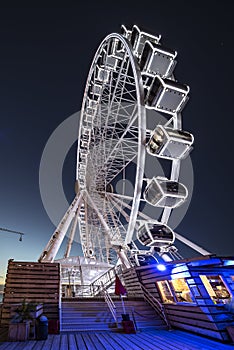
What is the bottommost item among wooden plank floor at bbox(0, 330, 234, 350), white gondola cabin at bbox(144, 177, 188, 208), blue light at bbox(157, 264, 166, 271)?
wooden plank floor at bbox(0, 330, 234, 350)

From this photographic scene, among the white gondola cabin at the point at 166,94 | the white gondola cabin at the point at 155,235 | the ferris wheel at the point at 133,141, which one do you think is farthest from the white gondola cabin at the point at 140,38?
the white gondola cabin at the point at 155,235

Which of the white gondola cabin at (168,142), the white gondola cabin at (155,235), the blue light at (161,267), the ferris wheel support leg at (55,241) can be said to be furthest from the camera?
the ferris wheel support leg at (55,241)

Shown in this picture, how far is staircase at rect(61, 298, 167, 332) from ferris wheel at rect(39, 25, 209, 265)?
2.06 meters

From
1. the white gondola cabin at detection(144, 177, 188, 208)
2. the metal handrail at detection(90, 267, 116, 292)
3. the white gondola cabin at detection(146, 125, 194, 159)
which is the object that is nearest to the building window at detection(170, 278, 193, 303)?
the white gondola cabin at detection(144, 177, 188, 208)

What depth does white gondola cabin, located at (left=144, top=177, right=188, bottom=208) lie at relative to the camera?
781cm

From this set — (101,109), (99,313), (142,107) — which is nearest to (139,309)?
(99,313)

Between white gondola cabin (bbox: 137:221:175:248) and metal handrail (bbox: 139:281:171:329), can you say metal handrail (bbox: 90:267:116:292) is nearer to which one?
metal handrail (bbox: 139:281:171:329)

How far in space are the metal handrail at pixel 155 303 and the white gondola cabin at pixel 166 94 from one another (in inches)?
265

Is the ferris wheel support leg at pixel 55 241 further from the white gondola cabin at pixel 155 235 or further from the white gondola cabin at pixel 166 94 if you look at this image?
the white gondola cabin at pixel 166 94

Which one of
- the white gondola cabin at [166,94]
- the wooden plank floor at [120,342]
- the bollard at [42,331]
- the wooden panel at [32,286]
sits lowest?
the wooden plank floor at [120,342]

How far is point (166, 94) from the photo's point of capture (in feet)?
25.7

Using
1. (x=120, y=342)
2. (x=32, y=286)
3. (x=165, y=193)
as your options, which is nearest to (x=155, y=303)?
(x=120, y=342)

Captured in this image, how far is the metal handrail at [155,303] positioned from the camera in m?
6.87

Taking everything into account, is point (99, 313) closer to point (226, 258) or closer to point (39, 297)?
point (39, 297)
